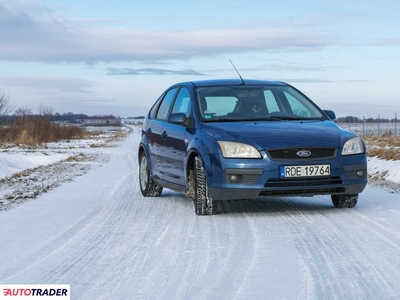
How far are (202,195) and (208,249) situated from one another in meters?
2.05

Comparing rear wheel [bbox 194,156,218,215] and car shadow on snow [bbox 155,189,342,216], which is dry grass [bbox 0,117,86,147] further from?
rear wheel [bbox 194,156,218,215]

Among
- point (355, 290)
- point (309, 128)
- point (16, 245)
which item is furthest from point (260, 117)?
point (355, 290)

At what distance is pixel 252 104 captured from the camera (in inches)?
351

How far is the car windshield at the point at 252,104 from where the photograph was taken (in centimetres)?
870

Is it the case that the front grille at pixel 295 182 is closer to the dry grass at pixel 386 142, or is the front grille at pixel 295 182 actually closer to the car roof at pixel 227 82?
the car roof at pixel 227 82

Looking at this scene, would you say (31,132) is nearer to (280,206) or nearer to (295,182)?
(280,206)

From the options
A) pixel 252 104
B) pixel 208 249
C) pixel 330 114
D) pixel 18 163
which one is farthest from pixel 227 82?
pixel 18 163

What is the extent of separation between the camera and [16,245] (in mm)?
6457

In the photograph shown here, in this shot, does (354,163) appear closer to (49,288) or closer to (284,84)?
(284,84)

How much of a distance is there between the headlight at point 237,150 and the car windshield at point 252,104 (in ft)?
2.92

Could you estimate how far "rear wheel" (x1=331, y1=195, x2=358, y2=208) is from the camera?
838cm

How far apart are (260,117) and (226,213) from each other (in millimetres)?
1268

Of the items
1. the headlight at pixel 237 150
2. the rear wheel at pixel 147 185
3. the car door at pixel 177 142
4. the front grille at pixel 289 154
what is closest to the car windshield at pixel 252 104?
the car door at pixel 177 142

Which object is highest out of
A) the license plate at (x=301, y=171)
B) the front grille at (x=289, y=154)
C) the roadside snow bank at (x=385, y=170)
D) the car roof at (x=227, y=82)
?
the car roof at (x=227, y=82)
